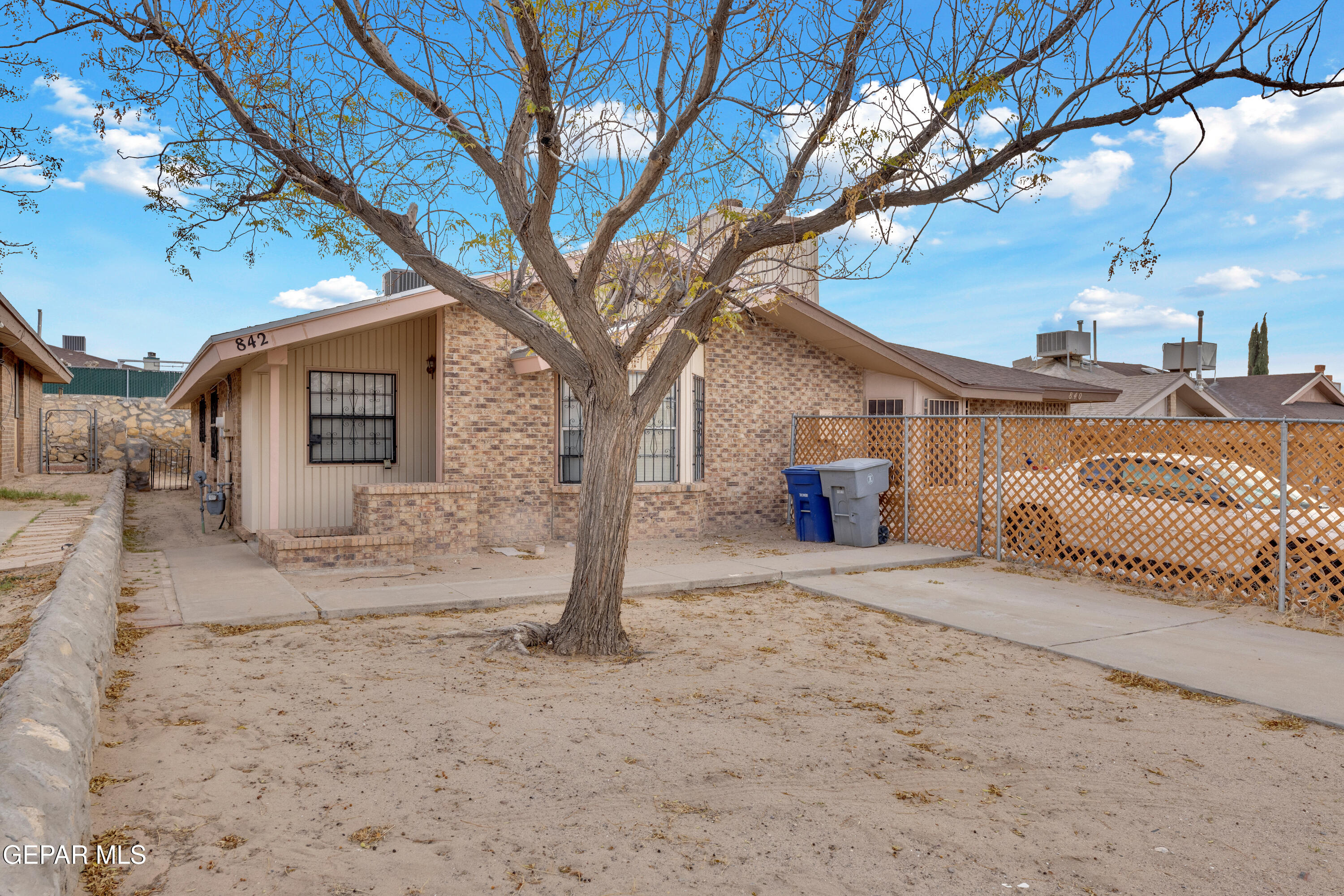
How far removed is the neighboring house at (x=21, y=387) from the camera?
14500mm

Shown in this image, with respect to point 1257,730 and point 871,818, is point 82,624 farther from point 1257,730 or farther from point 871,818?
point 1257,730

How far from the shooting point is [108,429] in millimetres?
25453

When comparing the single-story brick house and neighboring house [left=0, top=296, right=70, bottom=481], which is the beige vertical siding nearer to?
the single-story brick house

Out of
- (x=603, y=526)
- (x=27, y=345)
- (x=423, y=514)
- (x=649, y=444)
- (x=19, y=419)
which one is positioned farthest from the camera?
(x=19, y=419)

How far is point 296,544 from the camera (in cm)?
919

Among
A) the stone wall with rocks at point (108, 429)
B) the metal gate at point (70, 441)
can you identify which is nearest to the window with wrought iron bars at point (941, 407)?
the stone wall with rocks at point (108, 429)

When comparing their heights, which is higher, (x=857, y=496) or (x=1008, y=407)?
(x=1008, y=407)

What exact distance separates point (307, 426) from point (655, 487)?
479 cm

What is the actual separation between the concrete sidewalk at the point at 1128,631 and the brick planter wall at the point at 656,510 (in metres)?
3.32

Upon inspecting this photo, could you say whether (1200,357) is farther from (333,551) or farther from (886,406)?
(333,551)

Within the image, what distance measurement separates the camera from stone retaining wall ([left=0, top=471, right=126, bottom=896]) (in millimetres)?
2480

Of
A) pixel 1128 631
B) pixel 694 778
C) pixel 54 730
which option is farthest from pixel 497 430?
pixel 54 730

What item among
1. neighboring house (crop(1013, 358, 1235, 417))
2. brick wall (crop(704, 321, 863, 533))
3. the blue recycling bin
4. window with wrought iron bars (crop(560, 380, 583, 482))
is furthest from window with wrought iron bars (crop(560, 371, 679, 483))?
neighboring house (crop(1013, 358, 1235, 417))

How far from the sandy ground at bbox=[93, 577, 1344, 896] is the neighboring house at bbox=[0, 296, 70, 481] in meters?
11.6
